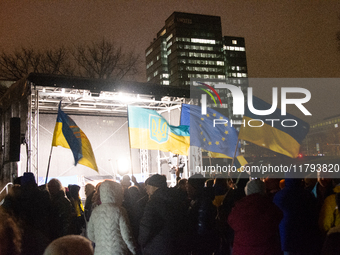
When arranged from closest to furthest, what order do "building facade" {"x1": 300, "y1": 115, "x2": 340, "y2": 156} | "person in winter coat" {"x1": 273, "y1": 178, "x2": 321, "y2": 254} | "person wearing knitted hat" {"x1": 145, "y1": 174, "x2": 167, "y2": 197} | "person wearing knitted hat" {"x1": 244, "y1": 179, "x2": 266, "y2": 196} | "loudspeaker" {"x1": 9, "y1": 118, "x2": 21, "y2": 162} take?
"person wearing knitted hat" {"x1": 244, "y1": 179, "x2": 266, "y2": 196} → "person wearing knitted hat" {"x1": 145, "y1": 174, "x2": 167, "y2": 197} → "person in winter coat" {"x1": 273, "y1": 178, "x2": 321, "y2": 254} → "loudspeaker" {"x1": 9, "y1": 118, "x2": 21, "y2": 162} → "building facade" {"x1": 300, "y1": 115, "x2": 340, "y2": 156}

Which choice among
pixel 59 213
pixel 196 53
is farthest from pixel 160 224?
pixel 196 53

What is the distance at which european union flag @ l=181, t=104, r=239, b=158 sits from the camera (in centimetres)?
867

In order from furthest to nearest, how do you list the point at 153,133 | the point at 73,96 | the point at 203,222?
the point at 73,96
the point at 153,133
the point at 203,222

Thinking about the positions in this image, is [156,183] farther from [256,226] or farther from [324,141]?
[324,141]

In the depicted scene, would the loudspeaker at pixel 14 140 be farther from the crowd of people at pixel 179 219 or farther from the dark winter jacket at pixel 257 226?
the dark winter jacket at pixel 257 226

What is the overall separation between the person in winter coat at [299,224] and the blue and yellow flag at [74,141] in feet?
13.7

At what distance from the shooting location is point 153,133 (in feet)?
28.2

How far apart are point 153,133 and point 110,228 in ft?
17.3

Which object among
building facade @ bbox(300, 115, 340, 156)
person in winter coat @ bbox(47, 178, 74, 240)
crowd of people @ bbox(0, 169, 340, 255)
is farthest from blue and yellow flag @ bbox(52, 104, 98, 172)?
building facade @ bbox(300, 115, 340, 156)

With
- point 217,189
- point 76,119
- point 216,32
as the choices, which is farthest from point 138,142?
point 216,32

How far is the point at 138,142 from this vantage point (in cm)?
769

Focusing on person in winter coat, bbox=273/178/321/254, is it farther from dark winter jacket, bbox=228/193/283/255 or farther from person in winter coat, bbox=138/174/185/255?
person in winter coat, bbox=138/174/185/255

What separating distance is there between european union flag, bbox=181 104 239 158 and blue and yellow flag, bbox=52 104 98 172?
2823 mm

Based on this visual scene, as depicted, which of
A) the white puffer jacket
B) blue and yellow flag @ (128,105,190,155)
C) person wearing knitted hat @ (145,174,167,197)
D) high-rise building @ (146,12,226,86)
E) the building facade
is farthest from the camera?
high-rise building @ (146,12,226,86)
